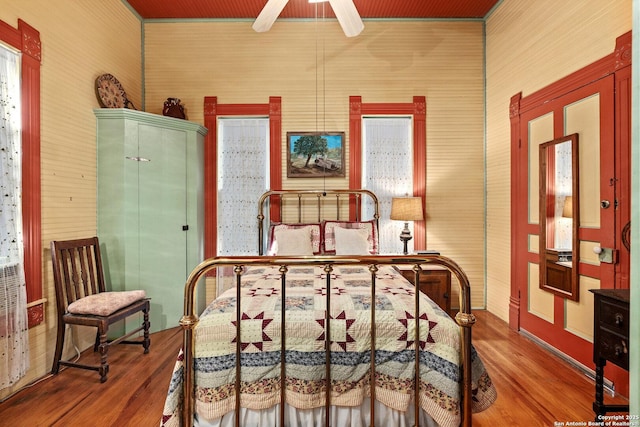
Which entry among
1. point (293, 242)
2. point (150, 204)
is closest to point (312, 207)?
point (293, 242)

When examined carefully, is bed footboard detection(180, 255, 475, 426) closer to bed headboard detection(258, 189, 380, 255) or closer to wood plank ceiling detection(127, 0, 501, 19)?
bed headboard detection(258, 189, 380, 255)

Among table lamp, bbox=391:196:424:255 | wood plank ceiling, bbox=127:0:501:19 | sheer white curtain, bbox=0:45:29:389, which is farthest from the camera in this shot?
wood plank ceiling, bbox=127:0:501:19

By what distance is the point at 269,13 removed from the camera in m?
2.74

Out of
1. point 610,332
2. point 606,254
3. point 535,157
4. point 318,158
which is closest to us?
point 610,332

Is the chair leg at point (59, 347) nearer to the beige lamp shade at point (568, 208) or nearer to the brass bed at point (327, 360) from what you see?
the brass bed at point (327, 360)

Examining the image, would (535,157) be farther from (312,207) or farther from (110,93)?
(110,93)

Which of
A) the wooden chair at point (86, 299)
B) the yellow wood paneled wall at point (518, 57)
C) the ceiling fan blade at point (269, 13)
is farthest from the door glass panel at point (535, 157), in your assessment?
the wooden chair at point (86, 299)

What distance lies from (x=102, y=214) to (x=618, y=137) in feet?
15.0

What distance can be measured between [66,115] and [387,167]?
3446 mm

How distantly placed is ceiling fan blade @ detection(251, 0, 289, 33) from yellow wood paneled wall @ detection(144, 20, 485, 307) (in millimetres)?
1581

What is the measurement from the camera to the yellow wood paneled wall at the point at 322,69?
14.7ft

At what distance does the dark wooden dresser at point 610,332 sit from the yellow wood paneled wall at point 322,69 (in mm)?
2352

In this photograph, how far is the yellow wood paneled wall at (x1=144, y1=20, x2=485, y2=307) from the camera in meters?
4.48

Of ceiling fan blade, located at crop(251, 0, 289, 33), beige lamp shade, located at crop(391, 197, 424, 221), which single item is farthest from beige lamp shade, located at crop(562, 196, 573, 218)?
ceiling fan blade, located at crop(251, 0, 289, 33)
